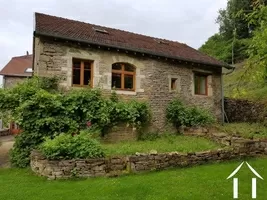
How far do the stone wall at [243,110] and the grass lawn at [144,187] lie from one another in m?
8.39

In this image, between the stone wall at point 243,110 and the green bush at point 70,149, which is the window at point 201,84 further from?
the green bush at point 70,149

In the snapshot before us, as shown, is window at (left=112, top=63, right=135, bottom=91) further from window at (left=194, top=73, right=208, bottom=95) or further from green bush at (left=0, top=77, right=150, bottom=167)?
window at (left=194, top=73, right=208, bottom=95)

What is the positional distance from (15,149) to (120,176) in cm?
457

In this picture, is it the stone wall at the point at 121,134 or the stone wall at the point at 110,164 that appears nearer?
the stone wall at the point at 110,164

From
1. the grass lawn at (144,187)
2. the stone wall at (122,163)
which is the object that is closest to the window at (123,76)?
the stone wall at (122,163)

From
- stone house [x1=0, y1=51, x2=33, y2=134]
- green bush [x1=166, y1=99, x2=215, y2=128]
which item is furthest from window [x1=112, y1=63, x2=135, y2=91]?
→ stone house [x1=0, y1=51, x2=33, y2=134]

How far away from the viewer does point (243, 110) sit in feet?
60.4

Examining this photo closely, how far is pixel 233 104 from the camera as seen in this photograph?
61.6ft

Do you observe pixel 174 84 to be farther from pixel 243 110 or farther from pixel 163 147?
pixel 163 147

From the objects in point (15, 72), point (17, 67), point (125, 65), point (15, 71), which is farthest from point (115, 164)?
point (17, 67)

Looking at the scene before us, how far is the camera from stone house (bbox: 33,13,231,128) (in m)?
13.1

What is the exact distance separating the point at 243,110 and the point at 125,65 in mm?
8000

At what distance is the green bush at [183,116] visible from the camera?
50.8 feet

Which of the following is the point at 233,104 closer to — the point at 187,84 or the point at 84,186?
the point at 187,84
